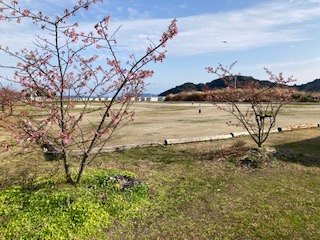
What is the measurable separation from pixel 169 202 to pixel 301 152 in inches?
192

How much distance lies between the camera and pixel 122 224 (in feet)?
12.3

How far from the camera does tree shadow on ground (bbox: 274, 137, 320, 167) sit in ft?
22.2

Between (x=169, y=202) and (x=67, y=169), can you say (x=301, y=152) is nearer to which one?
(x=169, y=202)

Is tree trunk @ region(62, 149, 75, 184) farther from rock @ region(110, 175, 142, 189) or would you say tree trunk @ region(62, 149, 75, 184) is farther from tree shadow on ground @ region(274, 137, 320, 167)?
tree shadow on ground @ region(274, 137, 320, 167)

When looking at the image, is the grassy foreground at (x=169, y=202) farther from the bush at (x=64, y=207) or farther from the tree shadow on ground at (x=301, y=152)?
the tree shadow on ground at (x=301, y=152)

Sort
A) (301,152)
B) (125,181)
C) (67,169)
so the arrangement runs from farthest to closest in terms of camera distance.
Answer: (301,152)
(125,181)
(67,169)

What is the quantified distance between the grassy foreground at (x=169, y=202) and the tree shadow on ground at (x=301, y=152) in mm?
215

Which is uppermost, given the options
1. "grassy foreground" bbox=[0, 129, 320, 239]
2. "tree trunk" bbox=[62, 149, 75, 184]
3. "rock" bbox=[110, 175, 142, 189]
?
"tree trunk" bbox=[62, 149, 75, 184]

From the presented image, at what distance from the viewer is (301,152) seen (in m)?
7.57

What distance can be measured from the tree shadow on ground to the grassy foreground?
0.71 ft

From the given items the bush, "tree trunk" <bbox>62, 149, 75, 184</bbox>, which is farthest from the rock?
"tree trunk" <bbox>62, 149, 75, 184</bbox>

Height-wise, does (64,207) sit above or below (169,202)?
above

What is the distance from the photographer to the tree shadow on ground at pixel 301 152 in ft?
22.2

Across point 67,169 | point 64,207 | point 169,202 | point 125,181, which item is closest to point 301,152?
point 169,202
